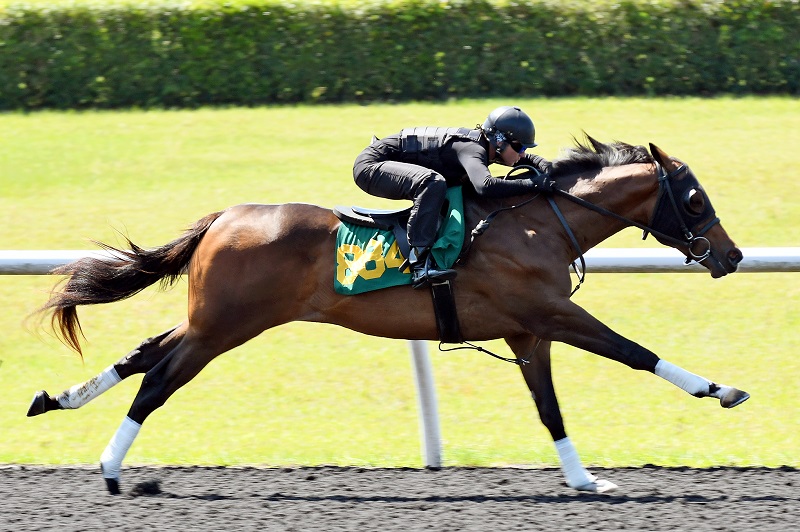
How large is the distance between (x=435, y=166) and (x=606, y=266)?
105 cm

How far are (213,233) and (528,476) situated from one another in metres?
1.93

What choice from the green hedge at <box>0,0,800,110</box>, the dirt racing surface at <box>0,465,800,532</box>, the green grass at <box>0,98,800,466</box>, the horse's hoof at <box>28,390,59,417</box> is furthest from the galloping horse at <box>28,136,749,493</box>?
the green hedge at <box>0,0,800,110</box>

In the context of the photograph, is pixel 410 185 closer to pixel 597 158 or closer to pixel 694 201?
pixel 597 158

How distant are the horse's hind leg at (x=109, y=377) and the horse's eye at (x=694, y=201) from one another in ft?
8.29

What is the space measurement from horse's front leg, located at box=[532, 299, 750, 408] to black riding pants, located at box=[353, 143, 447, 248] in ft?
2.23

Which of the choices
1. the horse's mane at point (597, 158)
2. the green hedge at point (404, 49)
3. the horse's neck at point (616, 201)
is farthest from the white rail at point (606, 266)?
the green hedge at point (404, 49)

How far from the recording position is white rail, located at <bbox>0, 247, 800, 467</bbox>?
580cm

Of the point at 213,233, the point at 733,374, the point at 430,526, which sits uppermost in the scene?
the point at 213,233

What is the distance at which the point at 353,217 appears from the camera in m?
5.48

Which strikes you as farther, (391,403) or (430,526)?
(391,403)

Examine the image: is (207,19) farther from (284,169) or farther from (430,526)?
(430,526)

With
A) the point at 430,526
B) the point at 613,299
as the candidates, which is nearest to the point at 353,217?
the point at 430,526

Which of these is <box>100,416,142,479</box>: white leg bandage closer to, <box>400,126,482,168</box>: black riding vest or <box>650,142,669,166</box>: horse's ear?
<box>400,126,482,168</box>: black riding vest

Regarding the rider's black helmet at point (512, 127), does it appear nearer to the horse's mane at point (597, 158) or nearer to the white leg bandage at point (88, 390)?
the horse's mane at point (597, 158)
